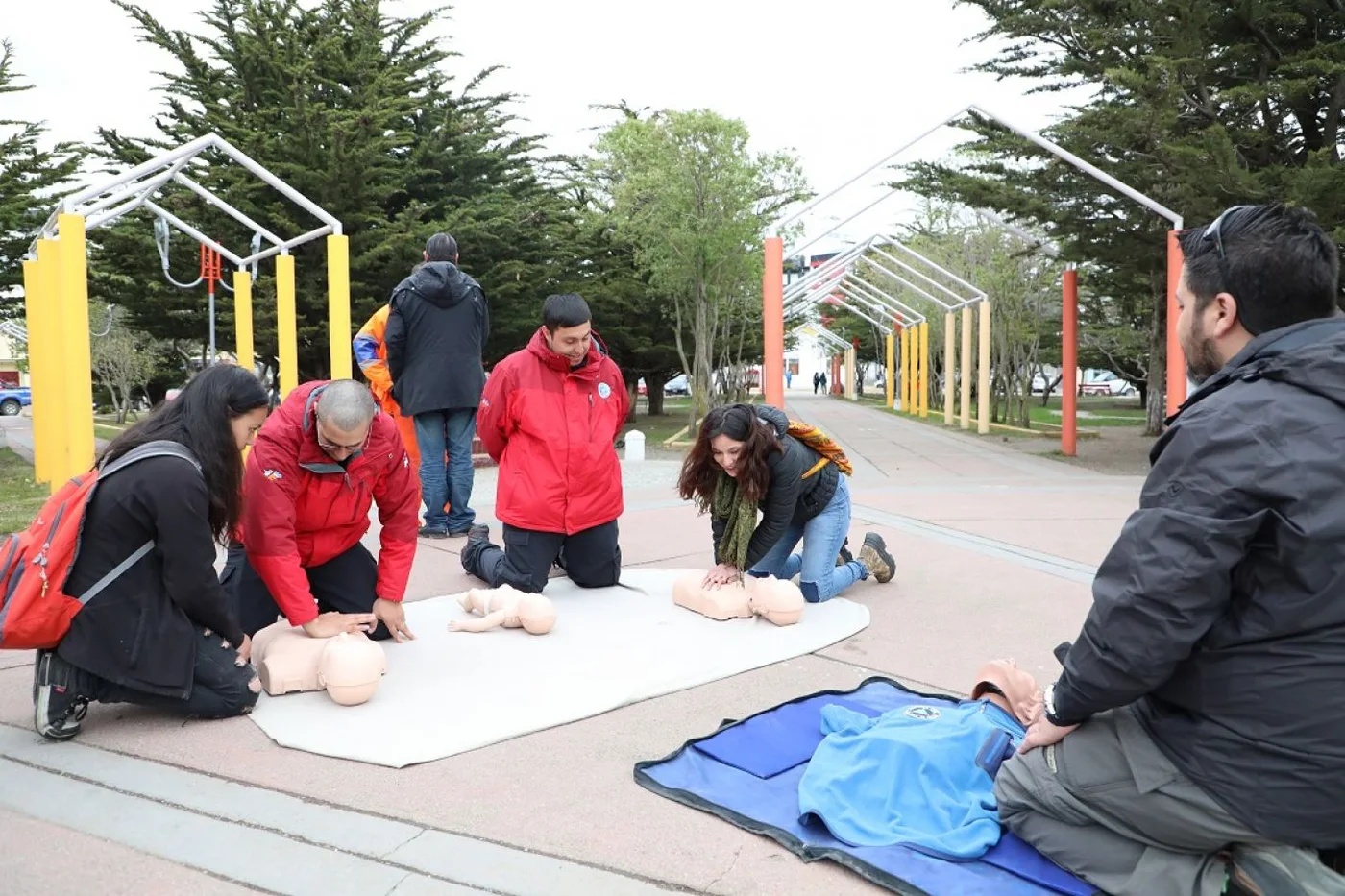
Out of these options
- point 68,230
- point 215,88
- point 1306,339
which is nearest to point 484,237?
point 215,88

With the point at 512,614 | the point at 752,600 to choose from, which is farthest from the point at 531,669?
the point at 752,600

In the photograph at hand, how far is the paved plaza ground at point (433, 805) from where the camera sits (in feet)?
8.46

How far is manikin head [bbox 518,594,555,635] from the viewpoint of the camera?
4.79 m

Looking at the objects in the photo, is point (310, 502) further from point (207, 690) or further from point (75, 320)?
point (75, 320)

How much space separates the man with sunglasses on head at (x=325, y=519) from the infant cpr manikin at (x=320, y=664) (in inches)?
4.4

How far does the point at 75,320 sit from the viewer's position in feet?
27.7

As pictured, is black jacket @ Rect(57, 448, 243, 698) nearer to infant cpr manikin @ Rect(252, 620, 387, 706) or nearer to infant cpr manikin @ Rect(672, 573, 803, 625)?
infant cpr manikin @ Rect(252, 620, 387, 706)

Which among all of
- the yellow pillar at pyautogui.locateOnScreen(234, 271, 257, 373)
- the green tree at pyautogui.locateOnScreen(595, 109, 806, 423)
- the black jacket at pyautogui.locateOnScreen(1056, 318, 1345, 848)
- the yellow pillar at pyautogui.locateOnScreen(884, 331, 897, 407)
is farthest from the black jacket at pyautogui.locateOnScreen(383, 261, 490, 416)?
the yellow pillar at pyautogui.locateOnScreen(884, 331, 897, 407)

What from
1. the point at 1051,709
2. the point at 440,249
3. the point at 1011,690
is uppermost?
the point at 440,249

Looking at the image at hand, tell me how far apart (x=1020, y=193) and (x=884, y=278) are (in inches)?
716

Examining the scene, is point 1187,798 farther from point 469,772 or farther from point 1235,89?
point 1235,89

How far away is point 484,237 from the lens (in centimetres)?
1781

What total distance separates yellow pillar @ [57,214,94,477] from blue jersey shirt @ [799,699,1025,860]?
7.49 meters

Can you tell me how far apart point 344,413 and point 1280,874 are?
10.3 ft
